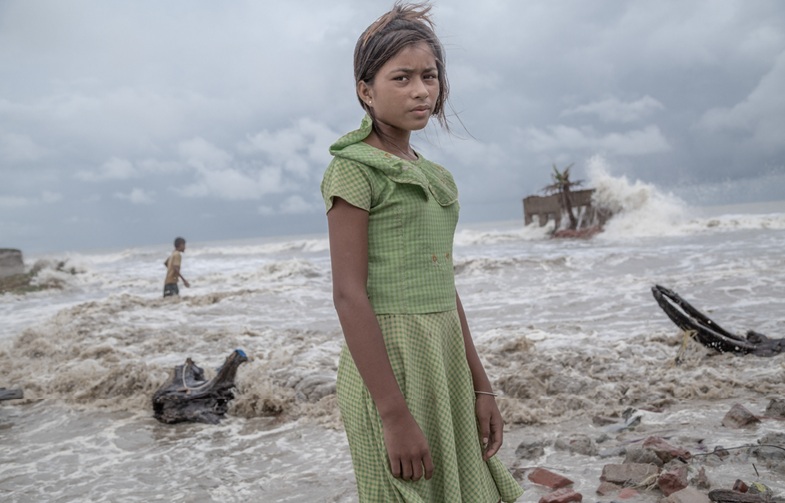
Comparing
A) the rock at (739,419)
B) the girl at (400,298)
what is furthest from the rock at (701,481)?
the girl at (400,298)

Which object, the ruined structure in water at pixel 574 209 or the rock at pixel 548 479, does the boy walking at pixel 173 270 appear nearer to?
the rock at pixel 548 479

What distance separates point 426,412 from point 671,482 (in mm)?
1714

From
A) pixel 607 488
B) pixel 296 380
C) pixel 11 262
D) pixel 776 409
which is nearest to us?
pixel 607 488

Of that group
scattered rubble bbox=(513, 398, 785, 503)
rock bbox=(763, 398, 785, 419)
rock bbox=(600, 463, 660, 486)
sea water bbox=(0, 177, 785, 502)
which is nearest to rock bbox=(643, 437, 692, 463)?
scattered rubble bbox=(513, 398, 785, 503)

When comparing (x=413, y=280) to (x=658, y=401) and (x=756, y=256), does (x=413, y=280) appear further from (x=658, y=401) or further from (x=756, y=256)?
(x=756, y=256)

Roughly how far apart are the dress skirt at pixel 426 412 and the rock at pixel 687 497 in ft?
4.26

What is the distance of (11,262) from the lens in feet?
68.3

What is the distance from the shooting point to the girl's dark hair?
1.35 metres

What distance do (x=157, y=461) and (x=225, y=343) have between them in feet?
12.5

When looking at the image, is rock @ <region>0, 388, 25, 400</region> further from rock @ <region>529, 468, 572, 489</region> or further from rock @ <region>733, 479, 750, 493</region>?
rock @ <region>733, 479, 750, 493</region>

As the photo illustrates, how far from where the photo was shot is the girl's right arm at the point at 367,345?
1.21 metres

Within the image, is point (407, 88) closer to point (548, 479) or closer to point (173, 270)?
point (548, 479)

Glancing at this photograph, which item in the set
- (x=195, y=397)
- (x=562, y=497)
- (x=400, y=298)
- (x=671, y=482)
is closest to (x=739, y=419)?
(x=671, y=482)

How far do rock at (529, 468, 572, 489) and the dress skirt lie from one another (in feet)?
5.10
